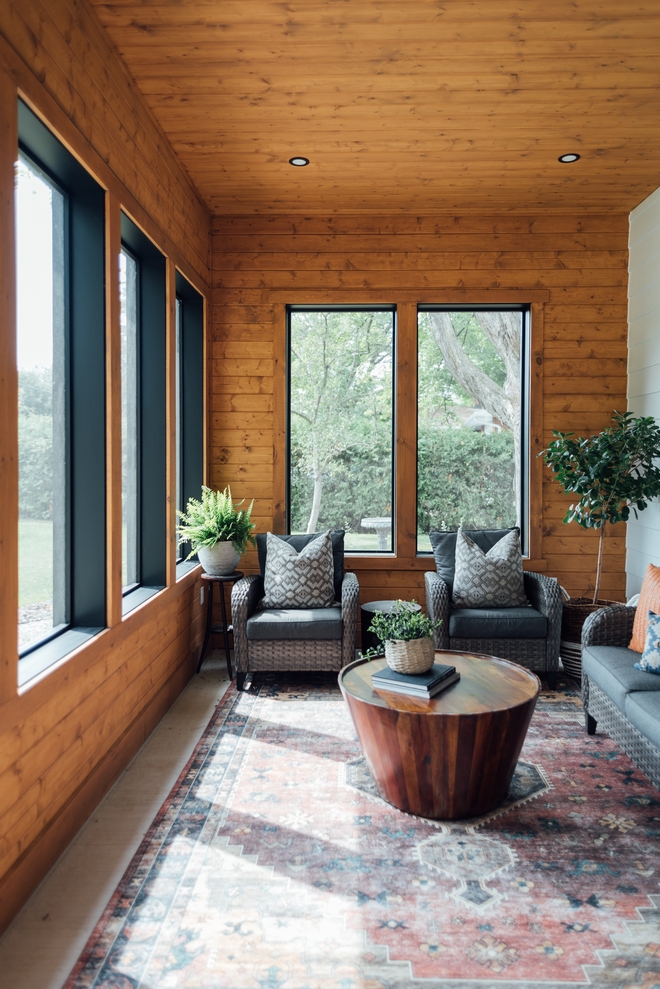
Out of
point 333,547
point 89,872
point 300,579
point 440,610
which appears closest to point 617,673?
point 440,610

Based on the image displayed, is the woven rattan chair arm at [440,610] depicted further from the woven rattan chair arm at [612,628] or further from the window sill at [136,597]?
the window sill at [136,597]

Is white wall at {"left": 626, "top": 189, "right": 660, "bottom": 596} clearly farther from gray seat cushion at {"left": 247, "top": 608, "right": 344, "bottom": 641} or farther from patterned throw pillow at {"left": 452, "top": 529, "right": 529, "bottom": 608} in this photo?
gray seat cushion at {"left": 247, "top": 608, "right": 344, "bottom": 641}

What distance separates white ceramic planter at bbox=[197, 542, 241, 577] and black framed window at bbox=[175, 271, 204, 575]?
64 cm

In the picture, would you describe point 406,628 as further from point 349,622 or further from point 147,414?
point 147,414

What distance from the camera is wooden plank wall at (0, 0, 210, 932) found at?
1976 millimetres

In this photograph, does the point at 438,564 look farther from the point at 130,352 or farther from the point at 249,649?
the point at 130,352

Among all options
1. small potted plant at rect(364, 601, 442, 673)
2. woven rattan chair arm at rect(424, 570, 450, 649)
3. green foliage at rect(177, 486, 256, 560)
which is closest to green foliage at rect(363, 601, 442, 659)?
small potted plant at rect(364, 601, 442, 673)

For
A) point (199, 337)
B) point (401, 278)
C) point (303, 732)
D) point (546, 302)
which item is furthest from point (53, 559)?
point (546, 302)

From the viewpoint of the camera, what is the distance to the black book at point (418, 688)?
2.67m

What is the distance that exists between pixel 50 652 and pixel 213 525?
185 cm

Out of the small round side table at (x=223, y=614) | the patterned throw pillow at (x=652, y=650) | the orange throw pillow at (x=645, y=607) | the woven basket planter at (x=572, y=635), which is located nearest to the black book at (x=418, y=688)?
the patterned throw pillow at (x=652, y=650)

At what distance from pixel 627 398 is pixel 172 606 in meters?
3.55

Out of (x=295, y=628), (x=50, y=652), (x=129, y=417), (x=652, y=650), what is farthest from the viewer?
(x=295, y=628)

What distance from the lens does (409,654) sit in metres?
2.80
